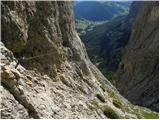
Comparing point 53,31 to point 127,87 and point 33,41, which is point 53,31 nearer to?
point 33,41

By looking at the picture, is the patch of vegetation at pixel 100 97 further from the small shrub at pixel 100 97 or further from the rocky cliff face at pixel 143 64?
the rocky cliff face at pixel 143 64

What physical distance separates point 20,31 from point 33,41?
7.00 ft

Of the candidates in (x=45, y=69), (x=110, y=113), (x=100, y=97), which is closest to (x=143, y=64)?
(x=100, y=97)

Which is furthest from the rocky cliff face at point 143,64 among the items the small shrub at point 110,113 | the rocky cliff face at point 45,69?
the small shrub at point 110,113

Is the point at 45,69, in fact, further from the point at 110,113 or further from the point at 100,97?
the point at 100,97

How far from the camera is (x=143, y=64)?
105m

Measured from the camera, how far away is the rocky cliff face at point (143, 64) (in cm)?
8725

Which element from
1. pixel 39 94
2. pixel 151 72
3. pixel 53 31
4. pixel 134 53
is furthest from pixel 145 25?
pixel 39 94

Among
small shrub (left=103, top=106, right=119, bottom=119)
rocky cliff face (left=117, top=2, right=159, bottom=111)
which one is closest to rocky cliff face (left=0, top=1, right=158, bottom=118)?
small shrub (left=103, top=106, right=119, bottom=119)

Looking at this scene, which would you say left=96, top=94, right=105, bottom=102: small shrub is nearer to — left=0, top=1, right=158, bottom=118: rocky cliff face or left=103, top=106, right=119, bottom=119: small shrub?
left=0, top=1, right=158, bottom=118: rocky cliff face

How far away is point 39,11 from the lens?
35375 millimetres

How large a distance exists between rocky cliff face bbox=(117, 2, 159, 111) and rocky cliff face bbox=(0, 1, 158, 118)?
38239 millimetres

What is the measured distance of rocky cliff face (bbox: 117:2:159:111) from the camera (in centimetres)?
8725

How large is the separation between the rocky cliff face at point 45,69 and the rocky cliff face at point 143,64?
38239 mm
